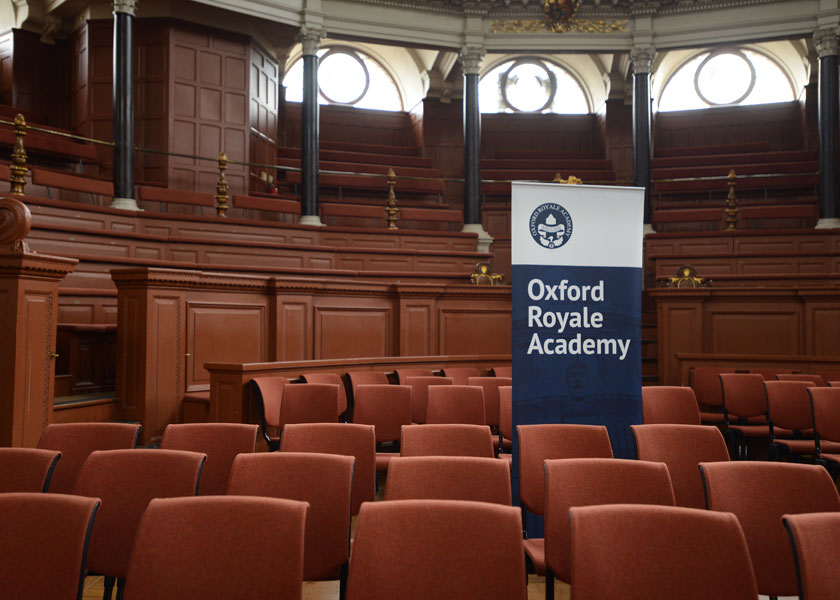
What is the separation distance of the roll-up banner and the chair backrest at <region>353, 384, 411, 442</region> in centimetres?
116

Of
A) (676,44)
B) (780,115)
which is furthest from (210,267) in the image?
(780,115)

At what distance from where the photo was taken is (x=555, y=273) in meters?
3.02

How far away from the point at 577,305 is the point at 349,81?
11.9 metres

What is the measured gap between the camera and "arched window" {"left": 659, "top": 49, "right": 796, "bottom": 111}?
13.3 metres

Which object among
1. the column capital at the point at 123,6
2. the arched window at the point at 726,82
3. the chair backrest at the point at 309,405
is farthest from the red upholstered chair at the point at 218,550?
the arched window at the point at 726,82

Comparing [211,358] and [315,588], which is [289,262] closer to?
[211,358]

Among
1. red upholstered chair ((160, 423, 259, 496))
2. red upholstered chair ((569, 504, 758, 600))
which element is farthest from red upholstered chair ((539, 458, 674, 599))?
red upholstered chair ((160, 423, 259, 496))

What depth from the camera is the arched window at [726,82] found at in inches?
525

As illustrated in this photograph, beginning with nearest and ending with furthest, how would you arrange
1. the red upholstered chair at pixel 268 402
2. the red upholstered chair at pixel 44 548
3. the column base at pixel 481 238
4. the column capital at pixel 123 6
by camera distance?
the red upholstered chair at pixel 44 548 < the red upholstered chair at pixel 268 402 < the column capital at pixel 123 6 < the column base at pixel 481 238

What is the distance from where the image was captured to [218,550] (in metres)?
1.64

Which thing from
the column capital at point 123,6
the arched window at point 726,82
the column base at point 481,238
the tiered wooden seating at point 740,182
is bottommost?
the column base at point 481,238

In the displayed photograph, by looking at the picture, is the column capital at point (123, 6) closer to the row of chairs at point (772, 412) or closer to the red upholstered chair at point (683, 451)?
the row of chairs at point (772, 412)

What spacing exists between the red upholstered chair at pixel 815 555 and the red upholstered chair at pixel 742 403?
3.31 m

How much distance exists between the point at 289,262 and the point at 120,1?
4186mm
